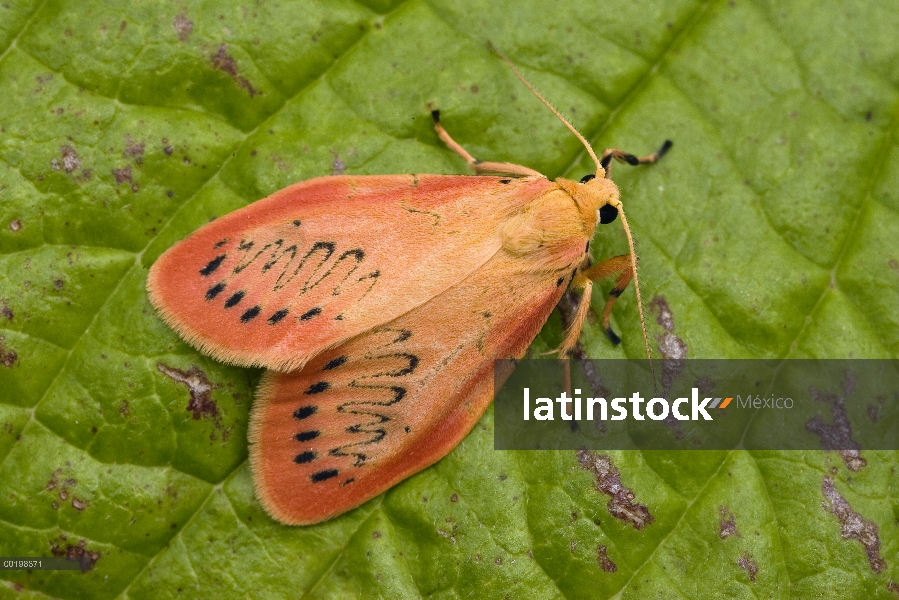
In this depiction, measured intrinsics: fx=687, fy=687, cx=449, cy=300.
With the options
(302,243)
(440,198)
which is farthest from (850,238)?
(302,243)

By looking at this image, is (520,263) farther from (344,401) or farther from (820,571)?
(820,571)

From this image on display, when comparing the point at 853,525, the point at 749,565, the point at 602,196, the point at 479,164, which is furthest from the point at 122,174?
the point at 853,525

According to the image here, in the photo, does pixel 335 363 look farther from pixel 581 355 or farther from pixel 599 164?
pixel 599 164

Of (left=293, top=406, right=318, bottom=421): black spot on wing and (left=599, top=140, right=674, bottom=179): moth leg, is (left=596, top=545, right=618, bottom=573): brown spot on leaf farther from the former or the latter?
(left=599, top=140, right=674, bottom=179): moth leg

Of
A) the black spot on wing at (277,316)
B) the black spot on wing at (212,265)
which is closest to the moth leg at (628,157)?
the black spot on wing at (277,316)

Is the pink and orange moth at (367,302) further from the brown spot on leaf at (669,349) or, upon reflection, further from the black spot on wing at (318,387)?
the brown spot on leaf at (669,349)

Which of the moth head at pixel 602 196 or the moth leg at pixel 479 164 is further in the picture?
the moth leg at pixel 479 164
